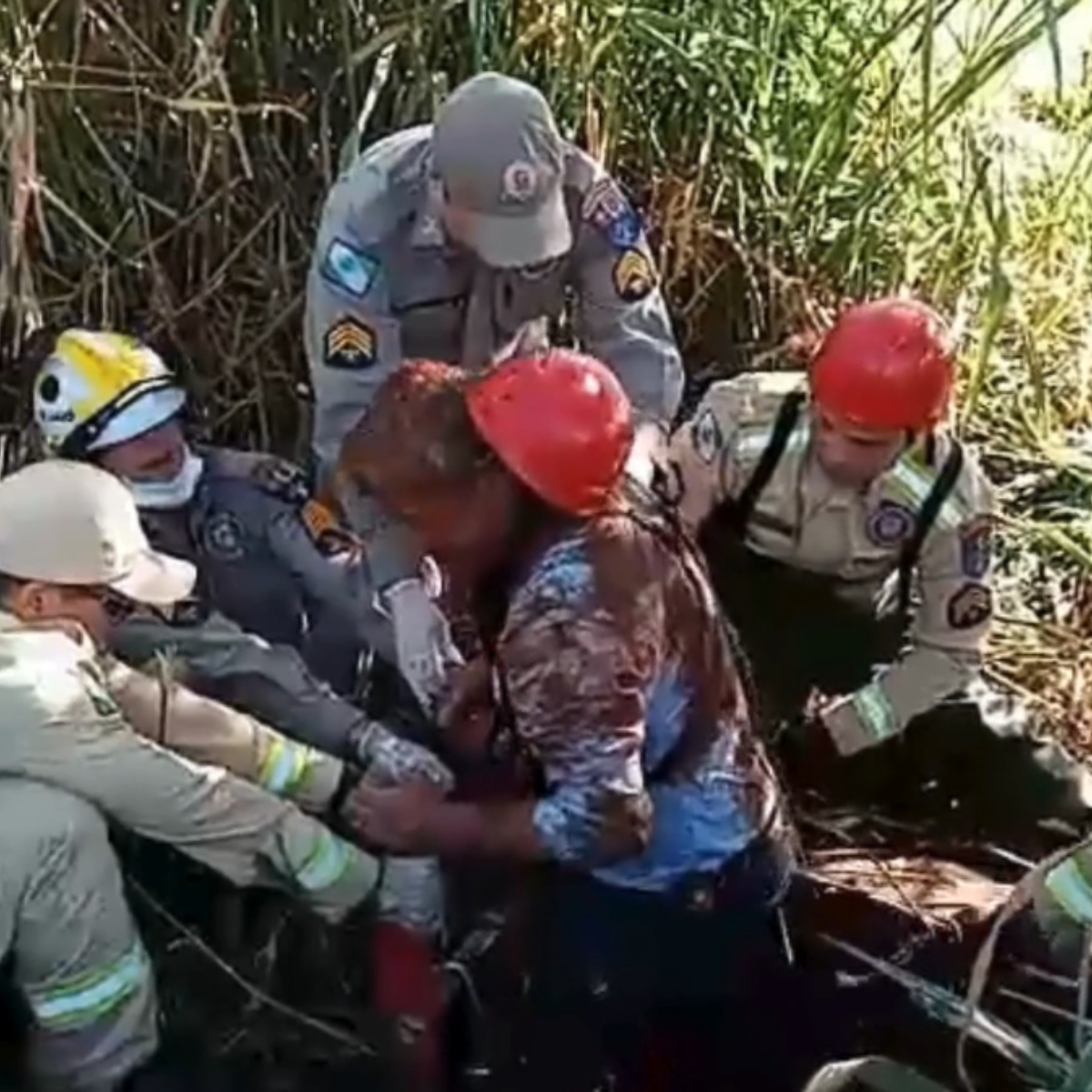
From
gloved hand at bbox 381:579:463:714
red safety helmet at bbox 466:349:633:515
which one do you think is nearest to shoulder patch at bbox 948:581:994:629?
gloved hand at bbox 381:579:463:714

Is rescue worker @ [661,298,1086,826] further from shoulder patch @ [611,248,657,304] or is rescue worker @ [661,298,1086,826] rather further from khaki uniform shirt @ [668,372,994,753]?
shoulder patch @ [611,248,657,304]

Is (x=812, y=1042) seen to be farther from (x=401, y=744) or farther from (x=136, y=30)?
(x=136, y=30)

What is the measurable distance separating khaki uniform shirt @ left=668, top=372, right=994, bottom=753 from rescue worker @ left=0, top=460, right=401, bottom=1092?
85cm

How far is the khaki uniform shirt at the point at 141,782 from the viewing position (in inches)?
136

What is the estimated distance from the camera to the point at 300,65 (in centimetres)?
496

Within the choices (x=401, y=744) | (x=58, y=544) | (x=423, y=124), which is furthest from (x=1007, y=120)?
(x=58, y=544)

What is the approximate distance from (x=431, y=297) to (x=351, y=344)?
16 cm

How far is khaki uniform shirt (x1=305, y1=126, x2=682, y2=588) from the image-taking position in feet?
13.9

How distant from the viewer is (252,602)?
4.33m

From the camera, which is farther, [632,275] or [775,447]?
[632,275]

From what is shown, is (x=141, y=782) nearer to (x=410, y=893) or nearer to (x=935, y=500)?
(x=410, y=893)

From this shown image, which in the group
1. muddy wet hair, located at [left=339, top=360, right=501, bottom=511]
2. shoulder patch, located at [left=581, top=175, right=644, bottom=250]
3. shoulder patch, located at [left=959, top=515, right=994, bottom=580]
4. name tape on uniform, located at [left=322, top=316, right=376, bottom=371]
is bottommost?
shoulder patch, located at [left=959, top=515, right=994, bottom=580]

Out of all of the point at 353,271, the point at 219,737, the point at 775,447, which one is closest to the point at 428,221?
the point at 353,271

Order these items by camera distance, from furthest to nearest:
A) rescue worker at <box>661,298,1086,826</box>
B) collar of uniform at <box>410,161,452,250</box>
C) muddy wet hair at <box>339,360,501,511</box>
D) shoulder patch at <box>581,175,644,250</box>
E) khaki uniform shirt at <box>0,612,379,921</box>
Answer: shoulder patch at <box>581,175,644,250</box>
collar of uniform at <box>410,161,452,250</box>
rescue worker at <box>661,298,1086,826</box>
khaki uniform shirt at <box>0,612,379,921</box>
muddy wet hair at <box>339,360,501,511</box>
